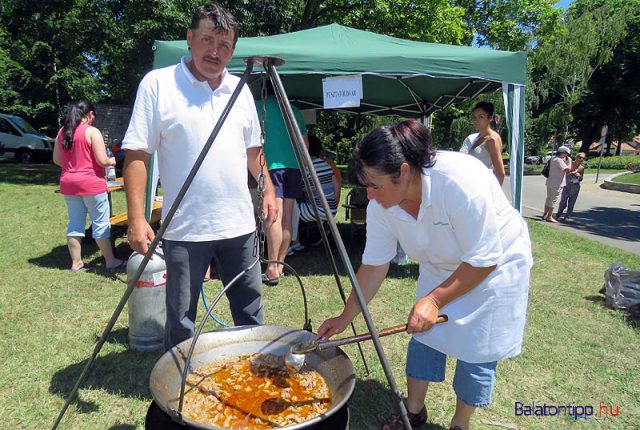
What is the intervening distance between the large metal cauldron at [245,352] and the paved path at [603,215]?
6.83 meters

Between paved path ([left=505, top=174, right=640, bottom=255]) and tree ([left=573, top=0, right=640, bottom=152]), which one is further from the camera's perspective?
tree ([left=573, top=0, right=640, bottom=152])

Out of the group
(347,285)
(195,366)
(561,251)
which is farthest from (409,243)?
(561,251)

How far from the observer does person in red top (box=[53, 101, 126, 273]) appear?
4230 millimetres

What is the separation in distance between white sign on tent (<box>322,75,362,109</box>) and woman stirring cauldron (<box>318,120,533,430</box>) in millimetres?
2726

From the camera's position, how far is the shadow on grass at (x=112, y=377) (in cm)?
255

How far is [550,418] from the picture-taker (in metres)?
2.53

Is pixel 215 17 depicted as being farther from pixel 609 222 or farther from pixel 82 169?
pixel 609 222

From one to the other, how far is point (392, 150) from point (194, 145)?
936 millimetres

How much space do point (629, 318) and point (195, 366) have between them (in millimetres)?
3699

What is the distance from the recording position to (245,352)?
2.03 m

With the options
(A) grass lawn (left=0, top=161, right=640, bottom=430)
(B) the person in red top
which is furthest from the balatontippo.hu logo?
(B) the person in red top

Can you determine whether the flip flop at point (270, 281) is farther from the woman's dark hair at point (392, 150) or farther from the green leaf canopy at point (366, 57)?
the woman's dark hair at point (392, 150)

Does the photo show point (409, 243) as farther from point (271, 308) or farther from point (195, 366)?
point (271, 308)

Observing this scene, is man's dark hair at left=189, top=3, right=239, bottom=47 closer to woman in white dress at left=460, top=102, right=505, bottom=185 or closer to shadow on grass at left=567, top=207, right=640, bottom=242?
woman in white dress at left=460, top=102, right=505, bottom=185
